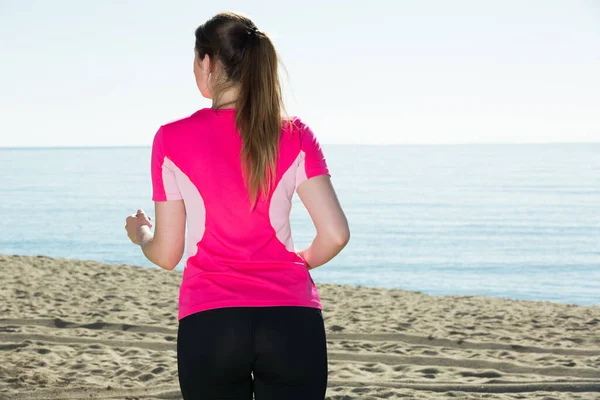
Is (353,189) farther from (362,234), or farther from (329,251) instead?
(329,251)

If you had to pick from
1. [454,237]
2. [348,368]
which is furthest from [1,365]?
[454,237]

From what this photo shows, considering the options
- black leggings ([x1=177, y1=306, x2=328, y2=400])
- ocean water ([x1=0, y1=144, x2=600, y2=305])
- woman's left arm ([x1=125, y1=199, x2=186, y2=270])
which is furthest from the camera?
ocean water ([x1=0, y1=144, x2=600, y2=305])

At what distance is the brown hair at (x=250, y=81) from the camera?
75.6 inches

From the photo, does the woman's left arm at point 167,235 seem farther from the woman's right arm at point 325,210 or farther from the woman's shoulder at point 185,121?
the woman's right arm at point 325,210

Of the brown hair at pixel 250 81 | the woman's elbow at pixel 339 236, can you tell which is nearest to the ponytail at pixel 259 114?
the brown hair at pixel 250 81

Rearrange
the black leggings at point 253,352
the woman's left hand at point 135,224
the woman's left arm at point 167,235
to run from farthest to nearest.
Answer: the woman's left hand at point 135,224, the woman's left arm at point 167,235, the black leggings at point 253,352

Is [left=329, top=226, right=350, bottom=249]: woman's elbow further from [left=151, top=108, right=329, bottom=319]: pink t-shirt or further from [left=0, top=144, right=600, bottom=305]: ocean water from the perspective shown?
[left=0, top=144, right=600, bottom=305]: ocean water

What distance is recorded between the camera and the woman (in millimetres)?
1918

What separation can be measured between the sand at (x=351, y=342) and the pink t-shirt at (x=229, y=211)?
412 centimetres

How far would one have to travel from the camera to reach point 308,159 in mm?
1971

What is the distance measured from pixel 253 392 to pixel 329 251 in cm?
43

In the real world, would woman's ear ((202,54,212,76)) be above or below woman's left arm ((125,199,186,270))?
above

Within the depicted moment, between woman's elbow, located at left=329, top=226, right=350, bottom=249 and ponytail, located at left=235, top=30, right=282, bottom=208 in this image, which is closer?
ponytail, located at left=235, top=30, right=282, bottom=208

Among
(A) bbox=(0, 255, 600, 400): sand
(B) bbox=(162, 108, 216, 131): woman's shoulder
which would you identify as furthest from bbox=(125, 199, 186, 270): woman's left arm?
(A) bbox=(0, 255, 600, 400): sand
